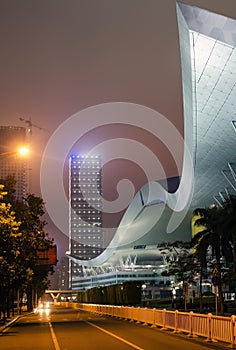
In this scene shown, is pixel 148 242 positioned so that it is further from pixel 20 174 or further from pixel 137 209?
pixel 20 174

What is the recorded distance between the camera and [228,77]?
58.5m

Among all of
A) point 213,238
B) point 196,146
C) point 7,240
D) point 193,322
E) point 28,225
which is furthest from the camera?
point 196,146

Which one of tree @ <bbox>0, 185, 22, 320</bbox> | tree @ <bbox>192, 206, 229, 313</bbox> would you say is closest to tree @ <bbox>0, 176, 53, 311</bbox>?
tree @ <bbox>0, 185, 22, 320</bbox>

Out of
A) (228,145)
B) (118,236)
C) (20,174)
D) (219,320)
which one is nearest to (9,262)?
(219,320)

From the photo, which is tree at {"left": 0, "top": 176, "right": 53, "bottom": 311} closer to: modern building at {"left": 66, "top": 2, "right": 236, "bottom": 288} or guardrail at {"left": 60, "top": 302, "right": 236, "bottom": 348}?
guardrail at {"left": 60, "top": 302, "right": 236, "bottom": 348}

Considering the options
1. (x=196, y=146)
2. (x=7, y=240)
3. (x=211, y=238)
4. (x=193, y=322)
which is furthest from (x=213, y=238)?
(x=196, y=146)

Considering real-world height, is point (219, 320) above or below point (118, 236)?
below

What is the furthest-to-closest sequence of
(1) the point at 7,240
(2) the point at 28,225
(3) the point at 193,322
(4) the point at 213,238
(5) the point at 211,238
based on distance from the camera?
(5) the point at 211,238 < (4) the point at 213,238 < (2) the point at 28,225 < (1) the point at 7,240 < (3) the point at 193,322

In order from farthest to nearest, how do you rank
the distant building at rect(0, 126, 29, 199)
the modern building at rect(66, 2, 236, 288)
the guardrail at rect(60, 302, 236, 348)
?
1. the distant building at rect(0, 126, 29, 199)
2. the modern building at rect(66, 2, 236, 288)
3. the guardrail at rect(60, 302, 236, 348)

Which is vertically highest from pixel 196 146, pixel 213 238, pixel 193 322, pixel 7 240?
pixel 196 146

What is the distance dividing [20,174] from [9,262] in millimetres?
68146

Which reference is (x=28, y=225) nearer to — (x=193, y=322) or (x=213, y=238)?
(x=193, y=322)

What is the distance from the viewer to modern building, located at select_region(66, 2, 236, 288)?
172 feet

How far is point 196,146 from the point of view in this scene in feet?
258
